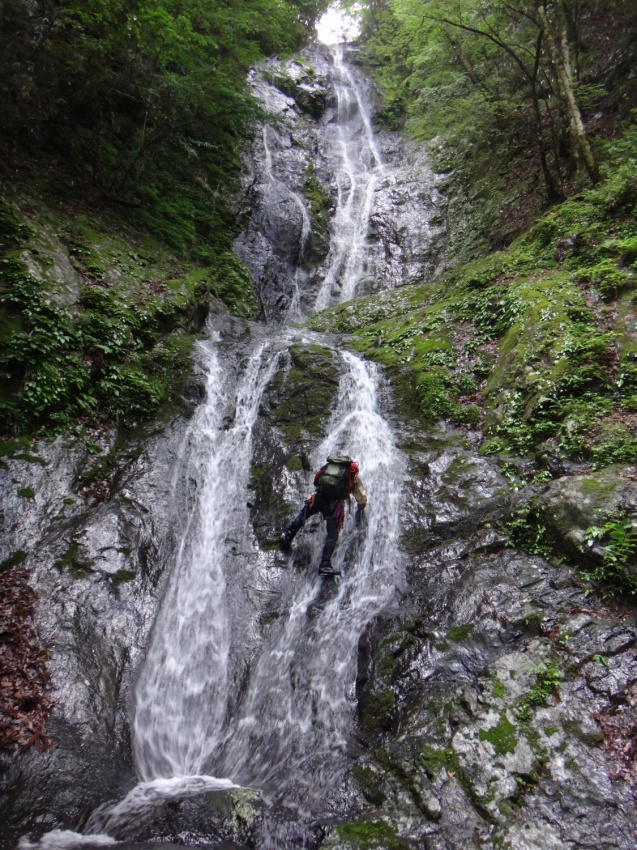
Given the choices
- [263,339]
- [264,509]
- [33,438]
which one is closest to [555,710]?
[264,509]

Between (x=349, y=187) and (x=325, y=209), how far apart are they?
2604 millimetres

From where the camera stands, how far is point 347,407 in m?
8.78

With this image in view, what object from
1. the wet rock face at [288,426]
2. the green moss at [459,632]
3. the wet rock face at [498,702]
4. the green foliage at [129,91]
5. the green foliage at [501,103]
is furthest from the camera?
the green foliage at [501,103]

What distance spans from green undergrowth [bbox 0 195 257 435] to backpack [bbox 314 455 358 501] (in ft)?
12.0

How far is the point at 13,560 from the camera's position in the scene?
536cm

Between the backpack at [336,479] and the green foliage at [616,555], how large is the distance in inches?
112

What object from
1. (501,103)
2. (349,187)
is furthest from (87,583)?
(349,187)

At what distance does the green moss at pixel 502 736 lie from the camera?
3.51 meters

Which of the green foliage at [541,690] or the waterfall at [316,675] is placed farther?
the waterfall at [316,675]

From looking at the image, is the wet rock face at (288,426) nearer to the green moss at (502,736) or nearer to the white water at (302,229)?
the green moss at (502,736)

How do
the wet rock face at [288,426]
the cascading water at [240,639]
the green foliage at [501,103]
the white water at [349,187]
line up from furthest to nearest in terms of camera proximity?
the white water at [349,187] < the green foliage at [501,103] < the wet rock face at [288,426] < the cascading water at [240,639]

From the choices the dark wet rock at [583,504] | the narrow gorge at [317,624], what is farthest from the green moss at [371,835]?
the dark wet rock at [583,504]

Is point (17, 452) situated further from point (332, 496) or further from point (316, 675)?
point (316, 675)

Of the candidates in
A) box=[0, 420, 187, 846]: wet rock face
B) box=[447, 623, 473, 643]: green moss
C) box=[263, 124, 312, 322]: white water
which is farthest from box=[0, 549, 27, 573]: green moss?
box=[263, 124, 312, 322]: white water
